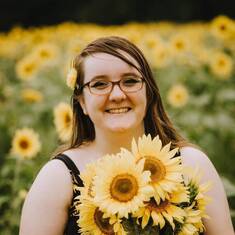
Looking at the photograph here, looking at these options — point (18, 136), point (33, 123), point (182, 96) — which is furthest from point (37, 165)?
point (182, 96)

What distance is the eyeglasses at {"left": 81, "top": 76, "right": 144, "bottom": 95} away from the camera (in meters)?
2.43

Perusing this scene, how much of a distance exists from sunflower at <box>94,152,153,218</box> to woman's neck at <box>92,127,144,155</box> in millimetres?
599

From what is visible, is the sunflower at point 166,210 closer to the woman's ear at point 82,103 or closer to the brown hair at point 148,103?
the brown hair at point 148,103

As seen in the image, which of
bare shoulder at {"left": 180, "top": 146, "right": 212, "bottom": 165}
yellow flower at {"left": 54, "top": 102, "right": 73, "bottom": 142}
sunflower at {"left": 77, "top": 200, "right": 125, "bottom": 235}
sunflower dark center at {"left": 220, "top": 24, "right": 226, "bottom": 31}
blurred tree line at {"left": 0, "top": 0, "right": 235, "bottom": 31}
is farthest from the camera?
blurred tree line at {"left": 0, "top": 0, "right": 235, "bottom": 31}

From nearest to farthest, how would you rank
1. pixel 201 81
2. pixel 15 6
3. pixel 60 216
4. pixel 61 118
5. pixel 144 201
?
pixel 144 201 < pixel 60 216 < pixel 61 118 < pixel 201 81 < pixel 15 6

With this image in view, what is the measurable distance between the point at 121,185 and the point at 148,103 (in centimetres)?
81

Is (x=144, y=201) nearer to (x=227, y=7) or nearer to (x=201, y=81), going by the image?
(x=201, y=81)

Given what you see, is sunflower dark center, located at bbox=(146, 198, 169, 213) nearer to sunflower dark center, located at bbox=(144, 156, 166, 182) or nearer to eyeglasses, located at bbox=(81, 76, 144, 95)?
sunflower dark center, located at bbox=(144, 156, 166, 182)

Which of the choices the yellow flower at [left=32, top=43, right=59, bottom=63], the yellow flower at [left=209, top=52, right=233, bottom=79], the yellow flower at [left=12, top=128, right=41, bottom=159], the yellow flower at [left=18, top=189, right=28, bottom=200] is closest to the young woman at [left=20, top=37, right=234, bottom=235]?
the yellow flower at [left=18, top=189, right=28, bottom=200]

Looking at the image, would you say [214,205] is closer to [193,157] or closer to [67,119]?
[193,157]

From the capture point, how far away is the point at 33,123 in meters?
5.44

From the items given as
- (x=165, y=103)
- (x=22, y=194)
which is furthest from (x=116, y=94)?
(x=165, y=103)

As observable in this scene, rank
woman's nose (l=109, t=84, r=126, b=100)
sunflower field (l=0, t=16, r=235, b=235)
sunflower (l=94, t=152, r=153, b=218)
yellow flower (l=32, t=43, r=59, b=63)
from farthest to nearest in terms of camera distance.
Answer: yellow flower (l=32, t=43, r=59, b=63), sunflower field (l=0, t=16, r=235, b=235), woman's nose (l=109, t=84, r=126, b=100), sunflower (l=94, t=152, r=153, b=218)

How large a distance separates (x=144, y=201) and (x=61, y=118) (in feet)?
5.57
